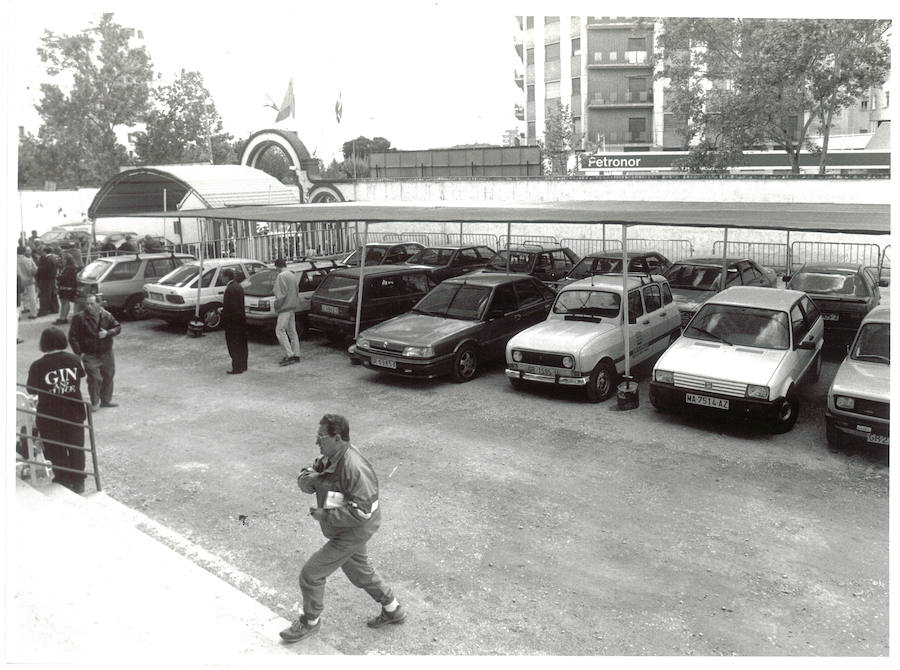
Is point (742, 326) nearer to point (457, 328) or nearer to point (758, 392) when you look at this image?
point (758, 392)

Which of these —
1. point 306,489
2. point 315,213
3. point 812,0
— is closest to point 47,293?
point 315,213

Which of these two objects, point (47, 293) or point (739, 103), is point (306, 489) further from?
point (739, 103)

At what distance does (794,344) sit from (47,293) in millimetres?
15491

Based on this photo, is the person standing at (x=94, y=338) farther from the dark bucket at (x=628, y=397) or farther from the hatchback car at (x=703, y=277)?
the hatchback car at (x=703, y=277)

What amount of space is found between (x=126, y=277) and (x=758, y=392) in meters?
13.3

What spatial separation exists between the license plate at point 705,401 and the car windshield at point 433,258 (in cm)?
1078

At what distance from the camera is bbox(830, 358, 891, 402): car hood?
809cm

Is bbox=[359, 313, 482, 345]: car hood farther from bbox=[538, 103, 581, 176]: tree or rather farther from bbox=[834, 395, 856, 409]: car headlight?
bbox=[538, 103, 581, 176]: tree

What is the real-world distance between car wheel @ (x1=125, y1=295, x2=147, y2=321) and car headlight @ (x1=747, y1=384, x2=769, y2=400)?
12.7 m

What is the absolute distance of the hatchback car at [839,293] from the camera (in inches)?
514

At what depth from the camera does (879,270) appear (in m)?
20.0

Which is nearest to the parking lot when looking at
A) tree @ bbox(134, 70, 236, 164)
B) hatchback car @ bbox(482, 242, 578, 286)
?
hatchback car @ bbox(482, 242, 578, 286)

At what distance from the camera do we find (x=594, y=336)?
1076 centimetres

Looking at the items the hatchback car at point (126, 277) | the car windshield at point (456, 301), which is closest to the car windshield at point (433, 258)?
the hatchback car at point (126, 277)
